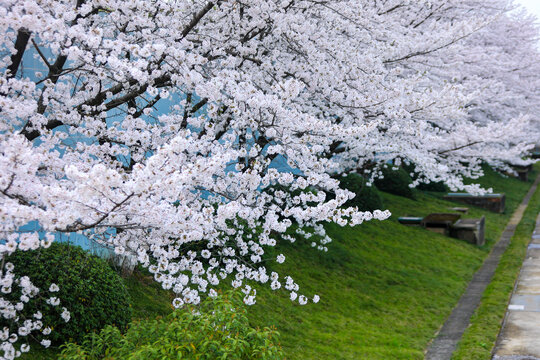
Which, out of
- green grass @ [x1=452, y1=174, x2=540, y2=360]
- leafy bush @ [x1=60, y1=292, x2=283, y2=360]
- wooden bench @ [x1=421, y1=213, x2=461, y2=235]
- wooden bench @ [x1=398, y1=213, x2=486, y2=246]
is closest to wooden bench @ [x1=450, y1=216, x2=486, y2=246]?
wooden bench @ [x1=398, y1=213, x2=486, y2=246]

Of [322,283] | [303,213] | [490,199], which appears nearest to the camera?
[303,213]

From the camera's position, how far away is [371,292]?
12.2 meters

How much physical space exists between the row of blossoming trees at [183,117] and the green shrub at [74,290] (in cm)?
45

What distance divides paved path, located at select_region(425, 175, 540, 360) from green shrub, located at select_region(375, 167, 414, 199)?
14.5 feet

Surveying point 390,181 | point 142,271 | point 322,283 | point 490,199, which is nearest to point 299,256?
point 322,283

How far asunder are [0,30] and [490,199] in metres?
22.4

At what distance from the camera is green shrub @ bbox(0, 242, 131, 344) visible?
21.0 ft

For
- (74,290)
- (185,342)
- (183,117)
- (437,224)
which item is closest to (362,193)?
(437,224)

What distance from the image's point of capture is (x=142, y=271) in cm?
915

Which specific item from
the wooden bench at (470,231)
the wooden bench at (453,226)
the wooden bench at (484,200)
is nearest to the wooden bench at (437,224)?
the wooden bench at (453,226)

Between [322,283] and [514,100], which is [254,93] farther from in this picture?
[514,100]

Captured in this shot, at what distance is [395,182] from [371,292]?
1104 centimetres

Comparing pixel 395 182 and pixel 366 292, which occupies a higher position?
pixel 395 182

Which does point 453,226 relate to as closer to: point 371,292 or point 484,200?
point 484,200
